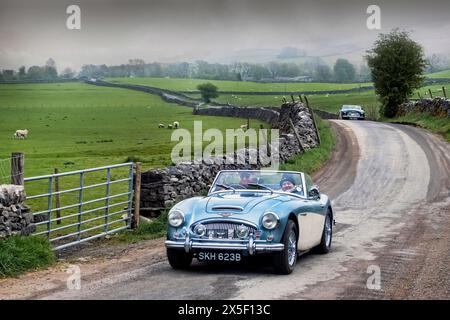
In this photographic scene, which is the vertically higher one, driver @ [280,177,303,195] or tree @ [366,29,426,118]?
tree @ [366,29,426,118]

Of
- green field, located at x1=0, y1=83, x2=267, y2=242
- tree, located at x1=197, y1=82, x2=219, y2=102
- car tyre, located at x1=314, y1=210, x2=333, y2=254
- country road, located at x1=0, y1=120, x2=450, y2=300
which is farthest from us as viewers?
tree, located at x1=197, y1=82, x2=219, y2=102

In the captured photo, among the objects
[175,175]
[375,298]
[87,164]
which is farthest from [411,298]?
[87,164]

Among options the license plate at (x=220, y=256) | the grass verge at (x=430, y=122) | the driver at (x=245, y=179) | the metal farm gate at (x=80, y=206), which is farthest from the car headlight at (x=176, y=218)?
the grass verge at (x=430, y=122)

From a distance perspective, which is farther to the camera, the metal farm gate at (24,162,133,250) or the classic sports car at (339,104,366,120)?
the classic sports car at (339,104,366,120)

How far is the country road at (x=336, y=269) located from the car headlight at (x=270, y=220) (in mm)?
661

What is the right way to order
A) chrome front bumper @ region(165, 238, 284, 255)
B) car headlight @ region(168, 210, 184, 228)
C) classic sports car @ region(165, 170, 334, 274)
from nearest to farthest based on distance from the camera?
chrome front bumper @ region(165, 238, 284, 255) < classic sports car @ region(165, 170, 334, 274) < car headlight @ region(168, 210, 184, 228)

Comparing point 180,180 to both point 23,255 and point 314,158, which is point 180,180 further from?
point 314,158

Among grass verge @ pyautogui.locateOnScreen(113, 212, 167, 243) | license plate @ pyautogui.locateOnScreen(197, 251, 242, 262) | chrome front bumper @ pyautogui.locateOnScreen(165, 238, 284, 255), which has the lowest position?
grass verge @ pyautogui.locateOnScreen(113, 212, 167, 243)

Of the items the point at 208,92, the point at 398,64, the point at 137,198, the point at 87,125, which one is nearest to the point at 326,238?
the point at 137,198

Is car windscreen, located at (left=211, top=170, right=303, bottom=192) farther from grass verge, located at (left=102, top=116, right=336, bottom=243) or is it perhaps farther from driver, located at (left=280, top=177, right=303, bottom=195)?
grass verge, located at (left=102, top=116, right=336, bottom=243)

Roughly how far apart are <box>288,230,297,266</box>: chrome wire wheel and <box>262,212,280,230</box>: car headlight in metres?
0.48

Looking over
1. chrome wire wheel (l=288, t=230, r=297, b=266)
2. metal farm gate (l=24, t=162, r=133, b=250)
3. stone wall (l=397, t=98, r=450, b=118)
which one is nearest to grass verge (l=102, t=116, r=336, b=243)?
metal farm gate (l=24, t=162, r=133, b=250)

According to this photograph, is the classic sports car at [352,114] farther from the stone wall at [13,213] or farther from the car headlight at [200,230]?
the car headlight at [200,230]

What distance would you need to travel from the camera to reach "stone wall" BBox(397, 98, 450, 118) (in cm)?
4709
